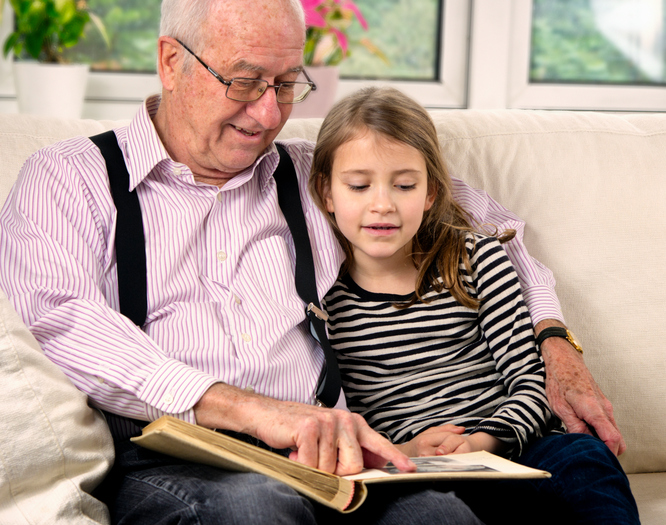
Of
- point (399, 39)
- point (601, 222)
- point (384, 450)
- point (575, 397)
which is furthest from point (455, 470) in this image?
point (399, 39)

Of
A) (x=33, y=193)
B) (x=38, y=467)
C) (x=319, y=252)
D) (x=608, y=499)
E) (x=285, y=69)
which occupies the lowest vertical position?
(x=608, y=499)

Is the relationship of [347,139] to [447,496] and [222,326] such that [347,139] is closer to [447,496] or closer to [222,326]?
[222,326]

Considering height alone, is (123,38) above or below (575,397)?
above

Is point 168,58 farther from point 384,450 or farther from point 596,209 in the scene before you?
point 596,209

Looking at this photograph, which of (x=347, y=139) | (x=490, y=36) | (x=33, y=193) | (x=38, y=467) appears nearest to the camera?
(x=38, y=467)

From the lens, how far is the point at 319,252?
152cm

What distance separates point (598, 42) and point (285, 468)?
2.38 m

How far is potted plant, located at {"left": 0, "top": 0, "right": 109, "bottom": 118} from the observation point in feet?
7.16

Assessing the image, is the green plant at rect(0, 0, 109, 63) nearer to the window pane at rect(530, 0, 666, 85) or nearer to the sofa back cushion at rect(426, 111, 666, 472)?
the sofa back cushion at rect(426, 111, 666, 472)

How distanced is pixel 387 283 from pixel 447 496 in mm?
546

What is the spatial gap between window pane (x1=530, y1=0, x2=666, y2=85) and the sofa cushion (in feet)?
7.44

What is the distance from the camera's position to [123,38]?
2549 mm

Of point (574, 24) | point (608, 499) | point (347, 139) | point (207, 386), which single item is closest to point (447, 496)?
point (608, 499)

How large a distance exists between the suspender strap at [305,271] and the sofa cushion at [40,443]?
0.46 meters
